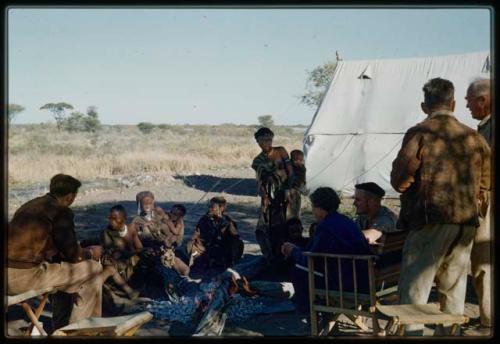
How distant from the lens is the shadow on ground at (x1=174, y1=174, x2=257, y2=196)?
15148 mm

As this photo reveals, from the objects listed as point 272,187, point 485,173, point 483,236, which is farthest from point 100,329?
point 272,187

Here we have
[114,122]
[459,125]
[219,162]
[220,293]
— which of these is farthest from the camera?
[114,122]

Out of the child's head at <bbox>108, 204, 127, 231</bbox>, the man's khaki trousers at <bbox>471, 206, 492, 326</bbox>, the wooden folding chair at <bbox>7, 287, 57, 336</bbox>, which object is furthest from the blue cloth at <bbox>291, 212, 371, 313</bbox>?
the child's head at <bbox>108, 204, 127, 231</bbox>

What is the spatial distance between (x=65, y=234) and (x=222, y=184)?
40.0ft

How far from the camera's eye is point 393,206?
1175 centimetres

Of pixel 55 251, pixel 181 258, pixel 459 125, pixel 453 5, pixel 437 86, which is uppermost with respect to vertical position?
pixel 453 5

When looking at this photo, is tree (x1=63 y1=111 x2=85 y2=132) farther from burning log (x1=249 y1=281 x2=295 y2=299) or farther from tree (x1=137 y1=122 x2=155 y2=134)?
burning log (x1=249 y1=281 x2=295 y2=299)

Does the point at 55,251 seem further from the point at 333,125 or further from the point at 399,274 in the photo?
the point at 333,125

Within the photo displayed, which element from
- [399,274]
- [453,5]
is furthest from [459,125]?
[399,274]

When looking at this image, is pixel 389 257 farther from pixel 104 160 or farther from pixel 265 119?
pixel 265 119

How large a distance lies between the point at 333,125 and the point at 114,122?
40.0 meters

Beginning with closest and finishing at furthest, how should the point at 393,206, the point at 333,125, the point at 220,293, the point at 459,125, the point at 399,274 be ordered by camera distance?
the point at 459,125 → the point at 399,274 → the point at 220,293 → the point at 393,206 → the point at 333,125

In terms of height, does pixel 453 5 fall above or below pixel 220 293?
above

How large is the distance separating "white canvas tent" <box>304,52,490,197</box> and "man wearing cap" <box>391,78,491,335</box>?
28.9 feet
